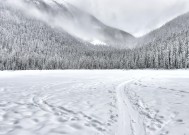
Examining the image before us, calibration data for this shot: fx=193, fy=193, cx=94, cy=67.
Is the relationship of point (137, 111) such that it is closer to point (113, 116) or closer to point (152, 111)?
point (152, 111)

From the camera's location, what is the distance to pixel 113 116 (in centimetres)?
845

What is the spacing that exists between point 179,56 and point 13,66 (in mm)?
99969

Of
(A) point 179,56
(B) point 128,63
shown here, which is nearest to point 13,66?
(B) point 128,63

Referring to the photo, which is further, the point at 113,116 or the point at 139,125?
the point at 113,116

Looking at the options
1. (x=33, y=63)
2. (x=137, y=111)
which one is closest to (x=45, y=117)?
(x=137, y=111)

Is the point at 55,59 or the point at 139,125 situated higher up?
the point at 55,59

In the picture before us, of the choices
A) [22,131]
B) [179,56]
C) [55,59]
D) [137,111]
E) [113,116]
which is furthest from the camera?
[55,59]

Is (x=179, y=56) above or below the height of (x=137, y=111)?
above

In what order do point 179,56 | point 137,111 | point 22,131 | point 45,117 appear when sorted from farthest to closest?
point 179,56
point 137,111
point 45,117
point 22,131

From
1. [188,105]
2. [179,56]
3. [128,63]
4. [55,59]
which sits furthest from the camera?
[55,59]

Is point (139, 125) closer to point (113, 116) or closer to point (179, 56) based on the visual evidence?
point (113, 116)

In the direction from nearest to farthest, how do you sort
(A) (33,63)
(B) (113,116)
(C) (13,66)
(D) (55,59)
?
1. (B) (113,116)
2. (C) (13,66)
3. (A) (33,63)
4. (D) (55,59)

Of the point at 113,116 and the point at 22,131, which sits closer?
the point at 22,131

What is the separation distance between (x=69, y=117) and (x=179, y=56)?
307 feet
